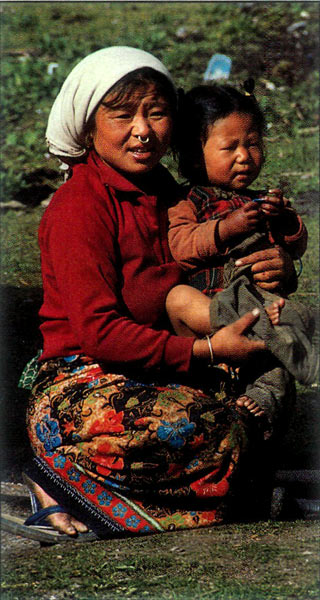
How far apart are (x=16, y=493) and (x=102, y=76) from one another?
1515 mm

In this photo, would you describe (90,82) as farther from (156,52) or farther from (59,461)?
(156,52)

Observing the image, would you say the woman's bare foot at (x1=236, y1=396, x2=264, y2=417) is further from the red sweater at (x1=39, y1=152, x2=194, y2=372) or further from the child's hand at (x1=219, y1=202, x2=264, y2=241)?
the child's hand at (x1=219, y1=202, x2=264, y2=241)

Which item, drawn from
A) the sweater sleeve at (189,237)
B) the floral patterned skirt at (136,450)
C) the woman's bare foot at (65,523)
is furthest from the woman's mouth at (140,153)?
the woman's bare foot at (65,523)

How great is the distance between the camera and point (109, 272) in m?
2.46

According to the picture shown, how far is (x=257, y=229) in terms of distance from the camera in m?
2.58

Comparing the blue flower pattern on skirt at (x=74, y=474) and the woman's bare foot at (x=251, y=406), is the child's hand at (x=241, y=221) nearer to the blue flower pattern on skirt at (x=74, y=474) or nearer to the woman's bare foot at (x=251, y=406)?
the woman's bare foot at (x=251, y=406)

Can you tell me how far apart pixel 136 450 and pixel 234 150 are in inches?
40.1

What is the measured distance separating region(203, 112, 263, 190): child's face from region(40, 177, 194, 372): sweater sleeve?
1.45 ft

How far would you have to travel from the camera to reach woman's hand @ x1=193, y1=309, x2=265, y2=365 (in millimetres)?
2393

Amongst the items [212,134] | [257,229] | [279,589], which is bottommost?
[279,589]

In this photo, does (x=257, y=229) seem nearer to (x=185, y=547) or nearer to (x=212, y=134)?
(x=212, y=134)

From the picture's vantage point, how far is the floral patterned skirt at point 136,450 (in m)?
2.43

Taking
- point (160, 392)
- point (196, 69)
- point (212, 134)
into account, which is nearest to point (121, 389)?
point (160, 392)

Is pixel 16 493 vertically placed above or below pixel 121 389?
below
